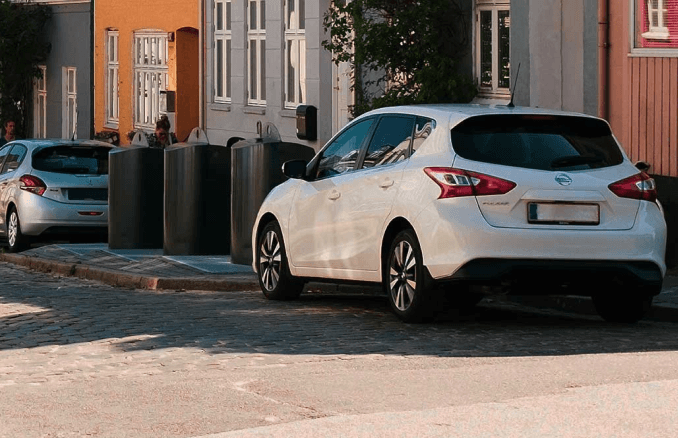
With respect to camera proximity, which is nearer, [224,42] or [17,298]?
[17,298]

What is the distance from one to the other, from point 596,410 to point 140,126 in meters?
29.6

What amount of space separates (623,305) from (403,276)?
5.36 feet

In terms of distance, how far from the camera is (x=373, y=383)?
349 inches

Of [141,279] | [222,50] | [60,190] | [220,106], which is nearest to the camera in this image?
[141,279]

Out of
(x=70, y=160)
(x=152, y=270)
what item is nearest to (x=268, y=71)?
(x=70, y=160)

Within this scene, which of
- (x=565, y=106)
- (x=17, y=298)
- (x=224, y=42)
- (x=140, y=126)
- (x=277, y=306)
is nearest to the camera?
(x=277, y=306)

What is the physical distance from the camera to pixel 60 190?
22281 mm

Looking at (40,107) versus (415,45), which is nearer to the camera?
(415,45)

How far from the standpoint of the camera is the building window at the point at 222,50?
32500 millimetres

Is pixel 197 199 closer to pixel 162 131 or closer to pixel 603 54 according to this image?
pixel 603 54

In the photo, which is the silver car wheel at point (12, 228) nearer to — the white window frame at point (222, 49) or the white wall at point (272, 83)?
the white wall at point (272, 83)

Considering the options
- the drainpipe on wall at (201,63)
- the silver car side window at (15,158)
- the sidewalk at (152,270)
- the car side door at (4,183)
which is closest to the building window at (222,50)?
the drainpipe on wall at (201,63)

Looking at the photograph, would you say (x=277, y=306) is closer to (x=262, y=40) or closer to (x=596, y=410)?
(x=596, y=410)

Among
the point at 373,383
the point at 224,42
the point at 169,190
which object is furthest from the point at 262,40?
the point at 373,383
